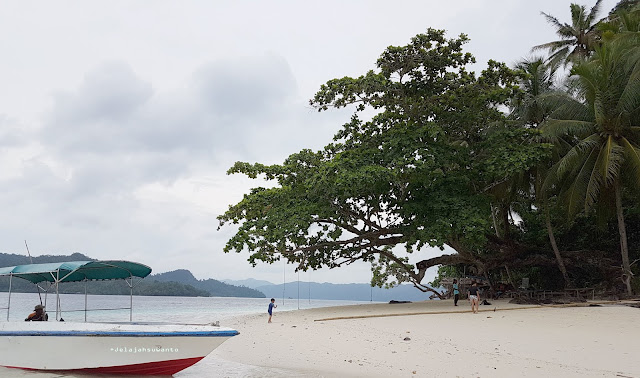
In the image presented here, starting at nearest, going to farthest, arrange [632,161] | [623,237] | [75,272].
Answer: [75,272], [632,161], [623,237]

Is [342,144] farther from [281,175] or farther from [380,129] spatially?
[281,175]

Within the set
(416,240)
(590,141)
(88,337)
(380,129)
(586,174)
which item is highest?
(380,129)

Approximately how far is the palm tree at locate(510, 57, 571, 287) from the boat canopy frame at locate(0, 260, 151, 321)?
1401 centimetres

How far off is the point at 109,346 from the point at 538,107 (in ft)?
57.9

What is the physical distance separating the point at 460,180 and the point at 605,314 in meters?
6.12

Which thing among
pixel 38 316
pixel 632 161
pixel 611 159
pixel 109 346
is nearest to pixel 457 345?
pixel 109 346

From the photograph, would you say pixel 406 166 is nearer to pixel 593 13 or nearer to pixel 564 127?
pixel 564 127

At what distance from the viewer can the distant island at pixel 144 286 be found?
203ft

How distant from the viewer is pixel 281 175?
18.3m

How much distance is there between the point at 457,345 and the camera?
9773mm

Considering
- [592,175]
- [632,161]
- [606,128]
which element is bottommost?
[592,175]

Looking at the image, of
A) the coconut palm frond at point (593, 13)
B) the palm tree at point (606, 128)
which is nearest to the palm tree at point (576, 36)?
the coconut palm frond at point (593, 13)

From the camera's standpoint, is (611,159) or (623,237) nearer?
(611,159)

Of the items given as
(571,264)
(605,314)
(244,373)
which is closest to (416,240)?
(605,314)
